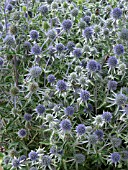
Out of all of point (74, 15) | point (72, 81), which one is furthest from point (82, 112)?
point (74, 15)

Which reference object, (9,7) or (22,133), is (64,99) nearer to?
(22,133)

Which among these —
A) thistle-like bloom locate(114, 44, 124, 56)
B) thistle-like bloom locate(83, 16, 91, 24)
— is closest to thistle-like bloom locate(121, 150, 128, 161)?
thistle-like bloom locate(114, 44, 124, 56)

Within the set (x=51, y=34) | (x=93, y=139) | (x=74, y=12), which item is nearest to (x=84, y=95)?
(x=93, y=139)

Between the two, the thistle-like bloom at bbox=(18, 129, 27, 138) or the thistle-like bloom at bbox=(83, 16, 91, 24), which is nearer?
the thistle-like bloom at bbox=(18, 129, 27, 138)

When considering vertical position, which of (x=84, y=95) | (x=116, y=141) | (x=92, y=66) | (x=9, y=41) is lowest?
(x=116, y=141)

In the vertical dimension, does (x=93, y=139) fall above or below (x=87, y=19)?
below

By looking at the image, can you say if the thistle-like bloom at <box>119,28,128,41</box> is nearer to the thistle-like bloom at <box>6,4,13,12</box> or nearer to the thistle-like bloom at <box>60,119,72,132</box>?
the thistle-like bloom at <box>60,119,72,132</box>

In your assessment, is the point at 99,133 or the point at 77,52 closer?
the point at 99,133

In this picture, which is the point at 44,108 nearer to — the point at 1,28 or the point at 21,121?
the point at 21,121

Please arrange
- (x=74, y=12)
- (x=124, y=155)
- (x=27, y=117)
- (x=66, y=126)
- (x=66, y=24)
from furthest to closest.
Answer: (x=74, y=12)
(x=66, y=24)
(x=27, y=117)
(x=124, y=155)
(x=66, y=126)

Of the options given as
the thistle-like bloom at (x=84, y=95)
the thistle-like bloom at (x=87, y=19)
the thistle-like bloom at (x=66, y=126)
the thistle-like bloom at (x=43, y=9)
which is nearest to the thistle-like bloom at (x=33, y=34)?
the thistle-like bloom at (x=43, y=9)

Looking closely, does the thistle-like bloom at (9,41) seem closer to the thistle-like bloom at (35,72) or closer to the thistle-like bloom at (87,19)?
the thistle-like bloom at (35,72)
